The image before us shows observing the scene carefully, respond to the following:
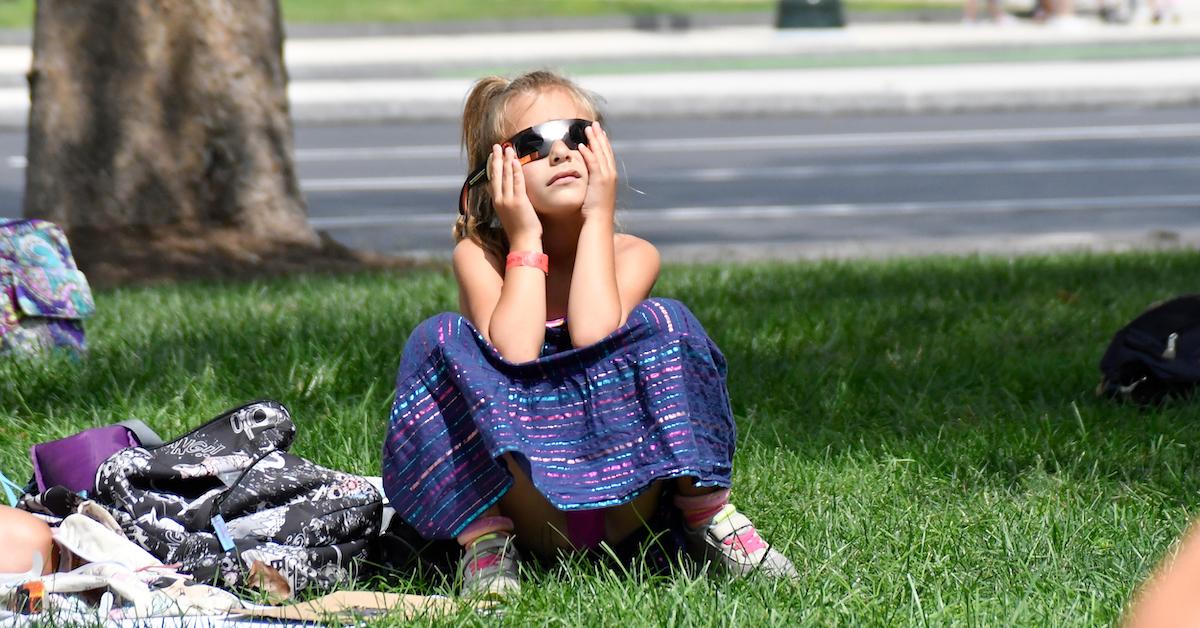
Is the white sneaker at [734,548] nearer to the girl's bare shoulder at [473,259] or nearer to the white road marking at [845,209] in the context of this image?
the girl's bare shoulder at [473,259]

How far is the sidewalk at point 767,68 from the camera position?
17.4 m

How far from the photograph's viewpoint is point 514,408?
2.95 m

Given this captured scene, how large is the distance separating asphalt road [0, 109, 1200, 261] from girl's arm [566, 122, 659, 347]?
4.13 metres

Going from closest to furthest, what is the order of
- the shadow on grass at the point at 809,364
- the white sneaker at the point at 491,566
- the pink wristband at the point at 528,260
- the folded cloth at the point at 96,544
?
the white sneaker at the point at 491,566
the folded cloth at the point at 96,544
the pink wristband at the point at 528,260
the shadow on grass at the point at 809,364

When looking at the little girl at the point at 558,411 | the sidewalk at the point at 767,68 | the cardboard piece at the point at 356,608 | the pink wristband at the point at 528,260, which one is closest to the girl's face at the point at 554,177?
the little girl at the point at 558,411

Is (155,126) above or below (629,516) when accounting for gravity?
below

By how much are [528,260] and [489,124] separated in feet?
1.28

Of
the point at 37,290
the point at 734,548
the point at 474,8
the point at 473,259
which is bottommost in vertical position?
the point at 474,8

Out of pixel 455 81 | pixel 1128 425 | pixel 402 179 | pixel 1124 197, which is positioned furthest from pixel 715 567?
pixel 455 81

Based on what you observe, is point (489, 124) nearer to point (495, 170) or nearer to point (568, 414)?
point (495, 170)

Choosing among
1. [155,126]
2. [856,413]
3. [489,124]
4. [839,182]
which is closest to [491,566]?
[489,124]

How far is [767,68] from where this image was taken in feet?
70.6

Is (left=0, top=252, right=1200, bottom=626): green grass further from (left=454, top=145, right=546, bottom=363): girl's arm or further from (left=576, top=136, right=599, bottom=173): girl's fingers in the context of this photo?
(left=576, top=136, right=599, bottom=173): girl's fingers

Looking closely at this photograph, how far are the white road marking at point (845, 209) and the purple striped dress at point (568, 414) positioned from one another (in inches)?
306
